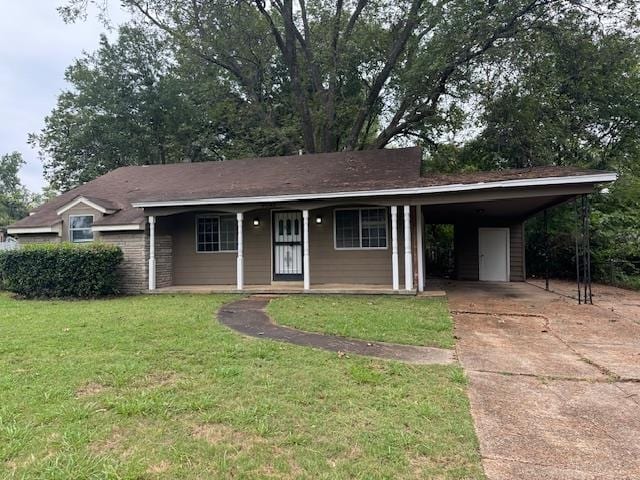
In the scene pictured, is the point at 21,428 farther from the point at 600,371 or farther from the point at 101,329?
the point at 600,371

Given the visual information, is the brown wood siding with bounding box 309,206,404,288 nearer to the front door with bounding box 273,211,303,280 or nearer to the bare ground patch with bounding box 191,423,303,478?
the front door with bounding box 273,211,303,280

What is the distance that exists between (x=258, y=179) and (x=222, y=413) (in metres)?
10.0

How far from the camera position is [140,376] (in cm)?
394

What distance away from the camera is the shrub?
993 centimetres

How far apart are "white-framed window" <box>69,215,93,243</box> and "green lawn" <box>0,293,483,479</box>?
6.95 meters

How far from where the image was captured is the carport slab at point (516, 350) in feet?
14.4

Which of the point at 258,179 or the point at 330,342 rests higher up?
the point at 258,179

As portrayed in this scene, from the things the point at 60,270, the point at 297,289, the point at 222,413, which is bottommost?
the point at 222,413

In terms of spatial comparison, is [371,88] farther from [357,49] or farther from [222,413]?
[222,413]

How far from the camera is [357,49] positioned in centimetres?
1714

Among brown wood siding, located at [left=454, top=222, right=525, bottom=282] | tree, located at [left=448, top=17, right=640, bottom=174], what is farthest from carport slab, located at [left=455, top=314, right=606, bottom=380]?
tree, located at [left=448, top=17, right=640, bottom=174]

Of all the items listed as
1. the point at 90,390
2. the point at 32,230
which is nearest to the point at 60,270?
the point at 32,230

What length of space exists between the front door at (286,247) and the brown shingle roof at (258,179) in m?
0.95

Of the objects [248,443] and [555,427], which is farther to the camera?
[555,427]
